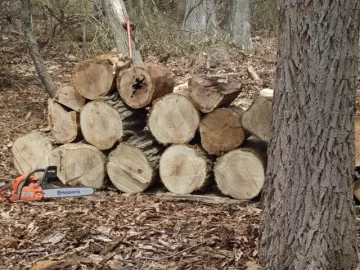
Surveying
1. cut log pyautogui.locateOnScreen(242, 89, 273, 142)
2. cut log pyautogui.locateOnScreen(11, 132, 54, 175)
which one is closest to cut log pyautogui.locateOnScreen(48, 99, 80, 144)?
cut log pyautogui.locateOnScreen(11, 132, 54, 175)

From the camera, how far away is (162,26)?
12.5 metres

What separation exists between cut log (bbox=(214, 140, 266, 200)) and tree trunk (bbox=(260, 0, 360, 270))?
1.60 metres

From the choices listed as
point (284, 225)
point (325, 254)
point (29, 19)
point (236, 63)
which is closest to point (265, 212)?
point (284, 225)

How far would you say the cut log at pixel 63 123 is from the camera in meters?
5.99

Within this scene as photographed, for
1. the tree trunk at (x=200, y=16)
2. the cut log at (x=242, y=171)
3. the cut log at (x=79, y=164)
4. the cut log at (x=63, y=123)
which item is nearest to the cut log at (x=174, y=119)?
the cut log at (x=242, y=171)

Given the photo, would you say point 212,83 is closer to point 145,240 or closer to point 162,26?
point 145,240

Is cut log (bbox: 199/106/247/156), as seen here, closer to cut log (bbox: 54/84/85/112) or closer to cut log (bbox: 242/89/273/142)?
cut log (bbox: 242/89/273/142)

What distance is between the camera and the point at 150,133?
598 centimetres

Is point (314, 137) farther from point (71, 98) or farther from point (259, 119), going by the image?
point (71, 98)

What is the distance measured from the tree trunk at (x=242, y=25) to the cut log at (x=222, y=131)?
7.50 metres

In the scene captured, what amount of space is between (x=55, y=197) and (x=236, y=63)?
5514 millimetres

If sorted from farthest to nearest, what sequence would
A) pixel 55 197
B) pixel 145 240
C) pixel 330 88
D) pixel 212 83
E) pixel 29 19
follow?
1. pixel 29 19
2. pixel 55 197
3. pixel 212 83
4. pixel 145 240
5. pixel 330 88

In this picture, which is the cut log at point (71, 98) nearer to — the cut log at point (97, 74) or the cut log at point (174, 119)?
the cut log at point (97, 74)

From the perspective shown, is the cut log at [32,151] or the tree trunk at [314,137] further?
the cut log at [32,151]
